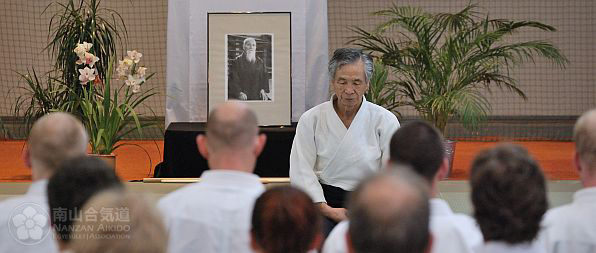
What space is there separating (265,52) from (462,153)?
2681 mm

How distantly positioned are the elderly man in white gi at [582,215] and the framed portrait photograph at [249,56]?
4.68 metres

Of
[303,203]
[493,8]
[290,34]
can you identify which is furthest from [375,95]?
[303,203]

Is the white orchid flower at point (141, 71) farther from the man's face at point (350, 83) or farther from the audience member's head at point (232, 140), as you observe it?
the audience member's head at point (232, 140)

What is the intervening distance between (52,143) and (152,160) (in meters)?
5.76

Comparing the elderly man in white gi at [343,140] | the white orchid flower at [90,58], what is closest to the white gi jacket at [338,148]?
the elderly man in white gi at [343,140]

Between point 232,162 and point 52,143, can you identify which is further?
point 232,162

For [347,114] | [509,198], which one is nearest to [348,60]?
[347,114]

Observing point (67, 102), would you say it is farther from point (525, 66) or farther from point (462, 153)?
point (525, 66)

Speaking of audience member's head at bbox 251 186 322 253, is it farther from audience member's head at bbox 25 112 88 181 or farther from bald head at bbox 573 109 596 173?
bald head at bbox 573 109 596 173

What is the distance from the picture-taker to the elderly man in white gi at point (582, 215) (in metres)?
2.66

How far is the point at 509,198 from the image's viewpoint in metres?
2.35

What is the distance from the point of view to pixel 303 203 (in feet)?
7.53

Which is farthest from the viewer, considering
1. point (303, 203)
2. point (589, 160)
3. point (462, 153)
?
point (462, 153)

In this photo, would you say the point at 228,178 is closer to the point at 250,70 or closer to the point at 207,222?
the point at 207,222
